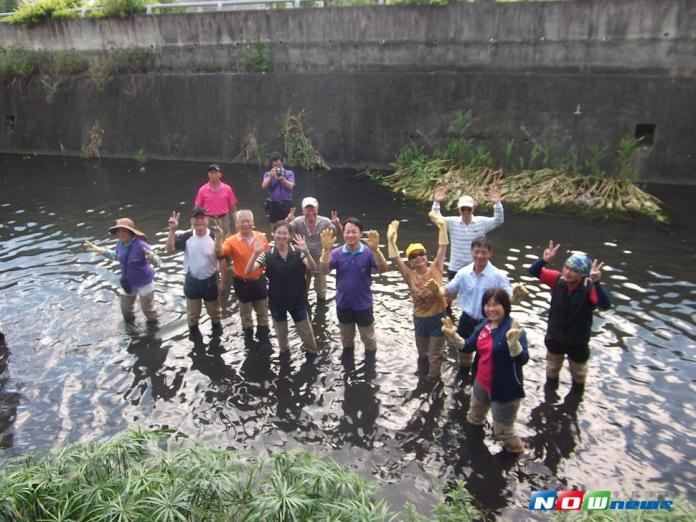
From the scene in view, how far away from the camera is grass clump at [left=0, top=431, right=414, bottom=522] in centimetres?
377

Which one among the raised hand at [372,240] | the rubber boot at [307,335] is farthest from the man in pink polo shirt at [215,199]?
the raised hand at [372,240]

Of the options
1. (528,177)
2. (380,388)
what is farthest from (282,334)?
(528,177)

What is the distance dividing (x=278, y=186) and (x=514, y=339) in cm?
643

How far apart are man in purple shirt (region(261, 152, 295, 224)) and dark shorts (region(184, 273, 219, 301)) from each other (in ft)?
9.79

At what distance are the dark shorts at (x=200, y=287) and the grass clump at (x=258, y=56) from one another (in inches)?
464

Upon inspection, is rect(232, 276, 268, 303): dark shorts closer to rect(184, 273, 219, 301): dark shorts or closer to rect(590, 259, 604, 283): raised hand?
rect(184, 273, 219, 301): dark shorts

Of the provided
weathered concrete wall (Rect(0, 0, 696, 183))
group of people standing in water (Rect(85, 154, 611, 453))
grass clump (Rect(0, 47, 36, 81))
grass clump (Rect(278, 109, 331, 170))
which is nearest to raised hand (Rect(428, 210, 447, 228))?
group of people standing in water (Rect(85, 154, 611, 453))

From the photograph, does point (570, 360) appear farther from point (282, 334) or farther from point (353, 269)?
point (282, 334)

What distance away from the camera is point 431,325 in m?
6.23

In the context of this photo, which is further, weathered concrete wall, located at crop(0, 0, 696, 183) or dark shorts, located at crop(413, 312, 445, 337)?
weathered concrete wall, located at crop(0, 0, 696, 183)

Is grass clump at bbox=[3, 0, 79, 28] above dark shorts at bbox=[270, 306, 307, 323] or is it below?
above

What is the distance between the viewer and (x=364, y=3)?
16297mm

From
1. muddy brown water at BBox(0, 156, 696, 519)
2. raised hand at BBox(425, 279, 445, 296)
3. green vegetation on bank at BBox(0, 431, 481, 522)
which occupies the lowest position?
muddy brown water at BBox(0, 156, 696, 519)

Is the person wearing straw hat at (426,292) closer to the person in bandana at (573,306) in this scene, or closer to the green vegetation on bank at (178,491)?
the person in bandana at (573,306)
